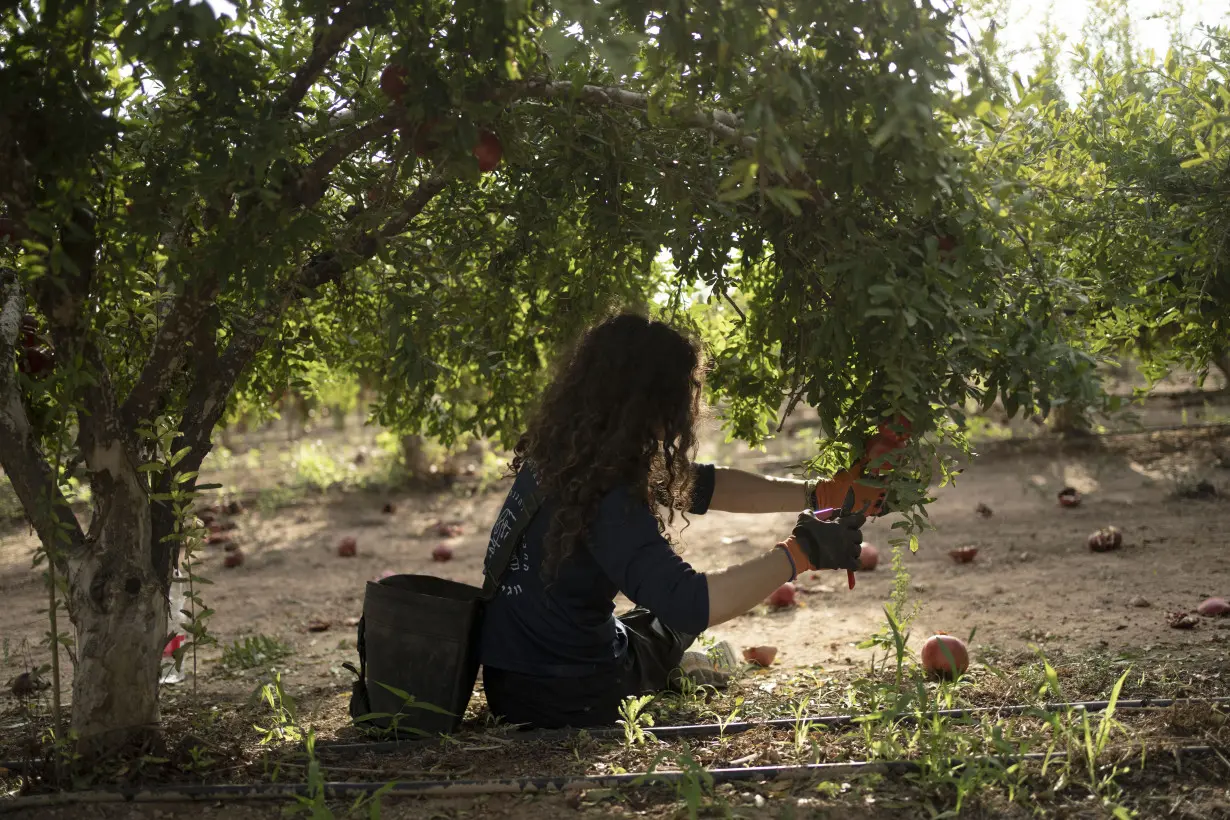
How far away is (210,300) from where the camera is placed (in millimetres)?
2557

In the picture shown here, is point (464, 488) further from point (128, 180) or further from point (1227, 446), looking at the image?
point (128, 180)

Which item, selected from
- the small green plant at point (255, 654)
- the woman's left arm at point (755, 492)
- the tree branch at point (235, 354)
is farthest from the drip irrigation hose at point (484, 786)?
the small green plant at point (255, 654)

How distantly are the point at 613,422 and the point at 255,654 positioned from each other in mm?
2431

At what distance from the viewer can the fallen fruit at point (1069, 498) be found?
21.1 ft

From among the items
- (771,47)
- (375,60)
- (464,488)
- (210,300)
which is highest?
(375,60)

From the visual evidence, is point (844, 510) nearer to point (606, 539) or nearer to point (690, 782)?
point (606, 539)

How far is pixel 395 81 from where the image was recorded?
2336mm

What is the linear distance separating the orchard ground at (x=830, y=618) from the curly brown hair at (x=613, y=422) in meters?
0.23

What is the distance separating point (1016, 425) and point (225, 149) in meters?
8.52

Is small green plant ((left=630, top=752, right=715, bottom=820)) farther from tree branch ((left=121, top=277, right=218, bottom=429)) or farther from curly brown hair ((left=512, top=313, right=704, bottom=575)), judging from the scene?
tree branch ((left=121, top=277, right=218, bottom=429))

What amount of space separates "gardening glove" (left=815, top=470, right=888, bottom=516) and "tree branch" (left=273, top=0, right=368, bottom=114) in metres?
1.59

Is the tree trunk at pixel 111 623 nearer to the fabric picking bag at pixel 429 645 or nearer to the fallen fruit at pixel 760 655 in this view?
the fabric picking bag at pixel 429 645

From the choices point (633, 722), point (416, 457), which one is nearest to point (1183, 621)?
point (633, 722)

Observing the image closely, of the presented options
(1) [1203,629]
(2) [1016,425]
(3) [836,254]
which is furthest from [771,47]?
(2) [1016,425]
